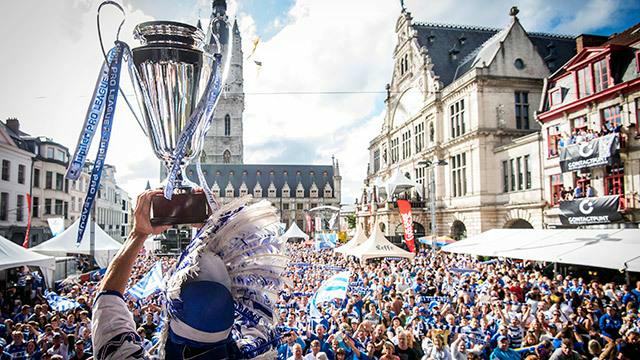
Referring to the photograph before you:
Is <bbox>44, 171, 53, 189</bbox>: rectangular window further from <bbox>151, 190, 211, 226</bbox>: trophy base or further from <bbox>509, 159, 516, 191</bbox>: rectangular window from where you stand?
<bbox>151, 190, 211, 226</bbox>: trophy base

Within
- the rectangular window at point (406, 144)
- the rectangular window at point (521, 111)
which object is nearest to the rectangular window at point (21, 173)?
the rectangular window at point (406, 144)

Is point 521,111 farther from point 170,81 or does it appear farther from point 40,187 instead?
point 40,187

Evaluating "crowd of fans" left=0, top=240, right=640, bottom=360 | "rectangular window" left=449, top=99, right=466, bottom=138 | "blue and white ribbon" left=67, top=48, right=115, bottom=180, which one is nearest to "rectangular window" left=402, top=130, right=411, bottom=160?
"rectangular window" left=449, top=99, right=466, bottom=138

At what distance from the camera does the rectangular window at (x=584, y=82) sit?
21703mm

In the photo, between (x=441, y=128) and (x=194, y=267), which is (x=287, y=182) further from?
(x=194, y=267)

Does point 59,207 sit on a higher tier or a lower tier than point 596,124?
lower

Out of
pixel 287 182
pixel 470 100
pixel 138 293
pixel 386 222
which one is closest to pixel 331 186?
pixel 287 182

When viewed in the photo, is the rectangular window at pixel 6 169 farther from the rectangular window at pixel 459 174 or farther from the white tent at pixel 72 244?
the rectangular window at pixel 459 174

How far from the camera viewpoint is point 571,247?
13547 millimetres

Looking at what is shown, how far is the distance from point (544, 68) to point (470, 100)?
6821mm

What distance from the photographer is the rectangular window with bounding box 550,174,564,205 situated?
939 inches

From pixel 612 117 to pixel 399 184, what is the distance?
62.6 ft

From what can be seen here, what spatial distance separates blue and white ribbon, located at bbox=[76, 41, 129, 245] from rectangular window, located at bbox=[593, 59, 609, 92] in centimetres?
2442

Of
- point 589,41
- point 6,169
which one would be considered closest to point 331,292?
point 589,41
